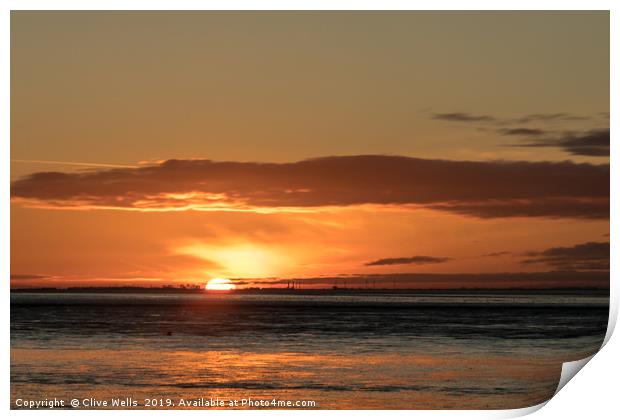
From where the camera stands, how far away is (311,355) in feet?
34.0

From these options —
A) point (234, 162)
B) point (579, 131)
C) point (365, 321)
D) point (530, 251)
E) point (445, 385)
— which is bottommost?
point (445, 385)

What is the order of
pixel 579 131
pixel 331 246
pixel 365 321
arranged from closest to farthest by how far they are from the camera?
pixel 579 131, pixel 331 246, pixel 365 321

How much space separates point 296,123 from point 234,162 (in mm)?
800

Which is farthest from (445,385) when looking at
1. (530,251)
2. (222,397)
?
(222,397)

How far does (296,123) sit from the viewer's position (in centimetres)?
742

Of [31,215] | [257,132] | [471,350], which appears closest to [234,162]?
[257,132]

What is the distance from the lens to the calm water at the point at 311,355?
773 cm

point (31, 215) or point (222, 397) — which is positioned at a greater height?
point (31, 215)

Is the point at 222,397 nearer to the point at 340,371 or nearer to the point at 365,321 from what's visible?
the point at 340,371

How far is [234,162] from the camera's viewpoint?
26.1 feet

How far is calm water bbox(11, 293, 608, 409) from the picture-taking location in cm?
773
